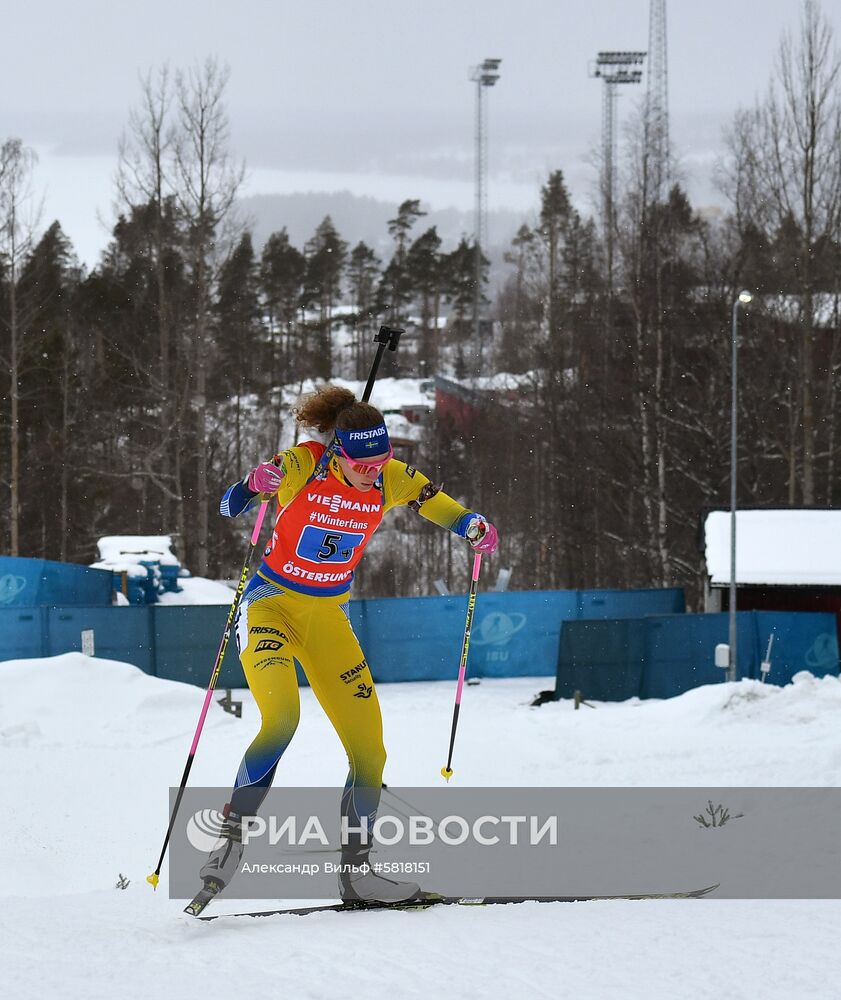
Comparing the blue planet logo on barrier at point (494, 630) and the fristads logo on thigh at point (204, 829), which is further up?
the fristads logo on thigh at point (204, 829)

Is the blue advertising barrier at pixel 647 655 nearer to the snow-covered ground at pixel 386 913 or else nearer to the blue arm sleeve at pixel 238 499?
the snow-covered ground at pixel 386 913

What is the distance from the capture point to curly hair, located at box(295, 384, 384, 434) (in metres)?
4.75

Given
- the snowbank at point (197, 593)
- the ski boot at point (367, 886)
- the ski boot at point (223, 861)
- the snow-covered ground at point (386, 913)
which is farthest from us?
the snowbank at point (197, 593)

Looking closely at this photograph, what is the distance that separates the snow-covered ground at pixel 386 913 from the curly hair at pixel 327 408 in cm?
198

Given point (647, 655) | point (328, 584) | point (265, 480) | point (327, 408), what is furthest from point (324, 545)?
point (647, 655)

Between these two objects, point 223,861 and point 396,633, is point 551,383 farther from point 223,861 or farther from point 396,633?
point 223,861

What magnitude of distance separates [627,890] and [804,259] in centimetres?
2455

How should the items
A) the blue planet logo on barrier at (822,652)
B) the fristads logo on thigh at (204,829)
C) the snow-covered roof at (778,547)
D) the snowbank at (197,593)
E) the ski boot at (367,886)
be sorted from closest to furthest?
1. the ski boot at (367,886)
2. the fristads logo on thigh at (204,829)
3. the blue planet logo on barrier at (822,652)
4. the snow-covered roof at (778,547)
5. the snowbank at (197,593)

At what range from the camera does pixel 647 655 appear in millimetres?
17141

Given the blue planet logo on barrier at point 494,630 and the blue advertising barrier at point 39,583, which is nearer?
the blue planet logo on barrier at point 494,630

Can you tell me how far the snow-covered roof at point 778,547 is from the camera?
878 inches

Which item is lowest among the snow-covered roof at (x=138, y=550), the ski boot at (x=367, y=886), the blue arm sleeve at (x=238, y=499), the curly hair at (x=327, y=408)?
the snow-covered roof at (x=138, y=550)

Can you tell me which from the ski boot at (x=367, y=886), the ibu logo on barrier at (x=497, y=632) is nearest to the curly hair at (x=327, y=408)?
the ski boot at (x=367, y=886)

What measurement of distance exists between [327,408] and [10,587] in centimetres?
1874
